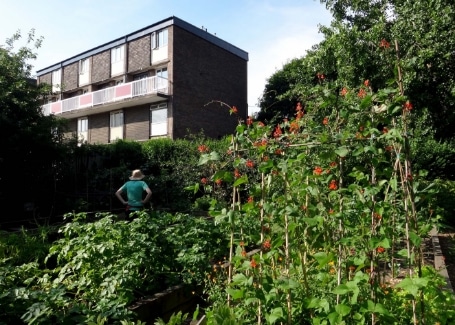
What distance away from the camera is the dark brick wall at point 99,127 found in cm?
2544

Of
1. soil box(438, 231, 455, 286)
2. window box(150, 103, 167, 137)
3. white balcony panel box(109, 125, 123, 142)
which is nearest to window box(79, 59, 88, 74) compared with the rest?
white balcony panel box(109, 125, 123, 142)

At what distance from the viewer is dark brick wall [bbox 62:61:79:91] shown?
27.8m

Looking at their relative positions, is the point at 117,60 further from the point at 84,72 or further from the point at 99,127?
the point at 99,127

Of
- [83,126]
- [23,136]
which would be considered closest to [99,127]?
[83,126]

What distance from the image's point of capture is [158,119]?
→ 22109mm

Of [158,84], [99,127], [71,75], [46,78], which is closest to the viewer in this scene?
[158,84]

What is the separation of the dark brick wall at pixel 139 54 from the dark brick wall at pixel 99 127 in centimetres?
410

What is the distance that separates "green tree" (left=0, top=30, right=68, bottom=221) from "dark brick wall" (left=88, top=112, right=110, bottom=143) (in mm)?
14119

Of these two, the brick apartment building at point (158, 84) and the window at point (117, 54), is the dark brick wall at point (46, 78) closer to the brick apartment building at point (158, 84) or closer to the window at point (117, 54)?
the brick apartment building at point (158, 84)

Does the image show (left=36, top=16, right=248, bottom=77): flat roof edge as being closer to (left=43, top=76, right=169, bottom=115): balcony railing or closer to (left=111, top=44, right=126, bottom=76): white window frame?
(left=111, top=44, right=126, bottom=76): white window frame

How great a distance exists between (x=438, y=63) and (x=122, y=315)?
9253 millimetres

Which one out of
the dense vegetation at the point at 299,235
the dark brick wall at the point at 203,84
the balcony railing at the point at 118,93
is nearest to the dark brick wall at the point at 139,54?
the balcony railing at the point at 118,93

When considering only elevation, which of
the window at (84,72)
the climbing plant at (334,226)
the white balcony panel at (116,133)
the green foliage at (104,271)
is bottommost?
the green foliage at (104,271)

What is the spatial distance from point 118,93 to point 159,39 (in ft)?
14.3
